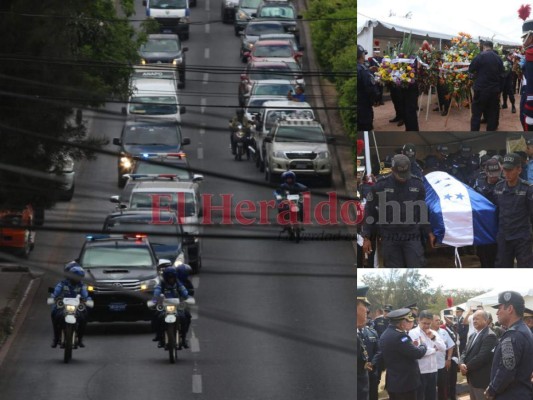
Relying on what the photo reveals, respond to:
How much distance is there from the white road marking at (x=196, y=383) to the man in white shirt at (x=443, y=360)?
5.59m

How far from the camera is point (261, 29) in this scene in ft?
182

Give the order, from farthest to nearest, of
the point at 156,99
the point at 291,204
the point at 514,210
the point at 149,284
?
1. the point at 156,99
2. the point at 291,204
3. the point at 149,284
4. the point at 514,210

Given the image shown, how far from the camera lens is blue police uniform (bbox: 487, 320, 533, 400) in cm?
1902

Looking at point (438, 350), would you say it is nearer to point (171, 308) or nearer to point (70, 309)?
point (171, 308)

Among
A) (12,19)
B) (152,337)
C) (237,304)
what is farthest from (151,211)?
(12,19)

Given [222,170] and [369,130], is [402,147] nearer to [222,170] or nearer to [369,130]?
[369,130]

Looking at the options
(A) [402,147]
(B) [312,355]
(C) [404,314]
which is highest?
(A) [402,147]

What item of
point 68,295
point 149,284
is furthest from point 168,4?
point 68,295

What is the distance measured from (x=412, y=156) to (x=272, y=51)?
31751 millimetres

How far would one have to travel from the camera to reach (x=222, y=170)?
42.2 metres

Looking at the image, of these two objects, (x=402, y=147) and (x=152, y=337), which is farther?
Result: (x=152, y=337)

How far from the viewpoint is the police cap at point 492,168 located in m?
19.5

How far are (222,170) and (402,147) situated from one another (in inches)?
900

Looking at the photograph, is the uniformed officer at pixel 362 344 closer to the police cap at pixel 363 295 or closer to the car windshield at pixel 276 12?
the police cap at pixel 363 295
